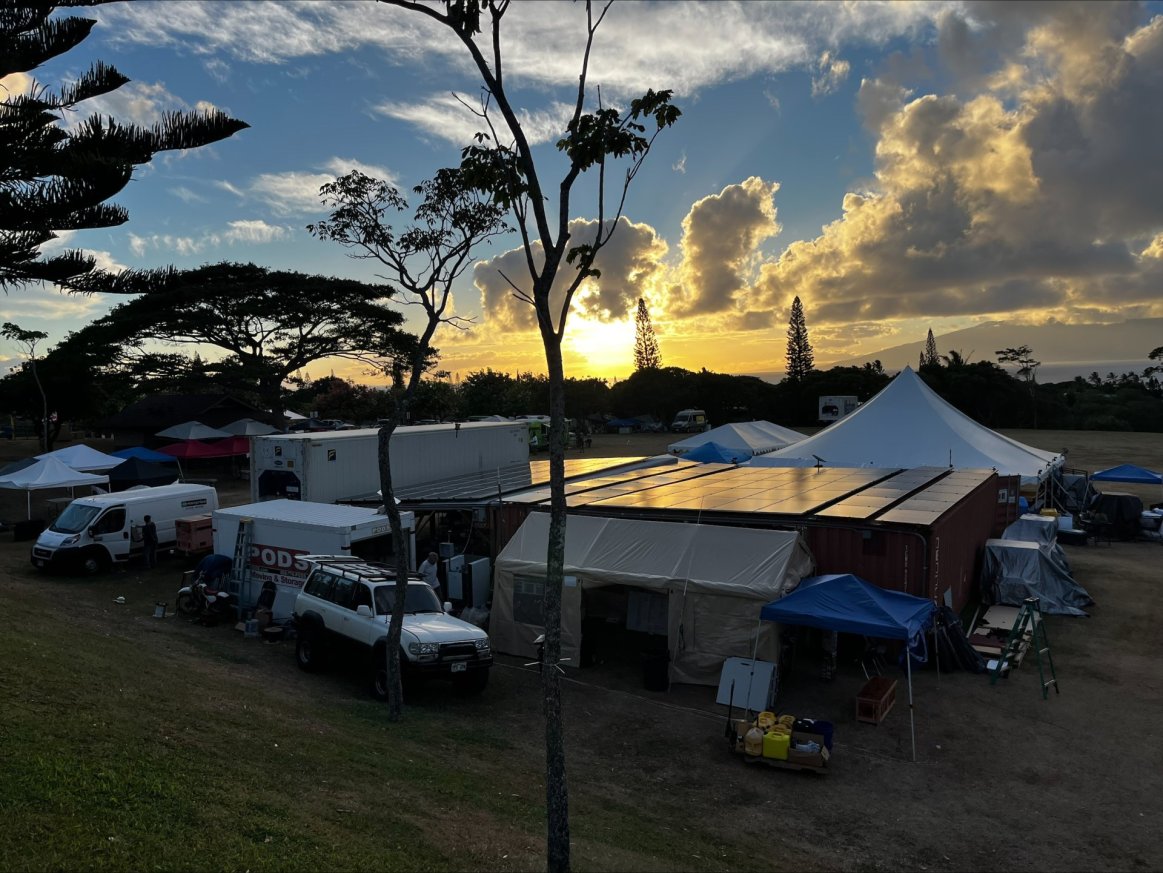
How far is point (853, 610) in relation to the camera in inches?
499

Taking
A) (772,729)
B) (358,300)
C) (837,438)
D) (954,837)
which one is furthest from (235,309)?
(954,837)

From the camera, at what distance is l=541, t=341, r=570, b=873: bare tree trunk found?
6.40m

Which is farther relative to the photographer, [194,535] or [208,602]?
[194,535]

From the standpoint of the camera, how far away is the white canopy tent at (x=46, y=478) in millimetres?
26969

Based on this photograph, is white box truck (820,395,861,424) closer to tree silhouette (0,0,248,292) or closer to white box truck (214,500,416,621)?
white box truck (214,500,416,621)

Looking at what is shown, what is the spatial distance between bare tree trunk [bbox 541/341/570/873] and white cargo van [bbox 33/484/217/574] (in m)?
19.9

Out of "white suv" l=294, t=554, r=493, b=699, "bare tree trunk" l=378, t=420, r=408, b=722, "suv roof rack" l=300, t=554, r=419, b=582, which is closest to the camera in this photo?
"bare tree trunk" l=378, t=420, r=408, b=722

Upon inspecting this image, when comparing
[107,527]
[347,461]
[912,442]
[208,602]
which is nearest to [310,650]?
[208,602]

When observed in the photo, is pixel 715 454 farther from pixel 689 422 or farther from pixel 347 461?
pixel 689 422

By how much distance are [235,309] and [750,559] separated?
124 ft

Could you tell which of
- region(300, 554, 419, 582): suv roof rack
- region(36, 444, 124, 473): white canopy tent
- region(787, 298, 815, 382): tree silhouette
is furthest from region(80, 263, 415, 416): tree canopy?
region(787, 298, 815, 382): tree silhouette

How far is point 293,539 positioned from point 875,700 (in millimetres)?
12518

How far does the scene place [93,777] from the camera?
23.3 ft

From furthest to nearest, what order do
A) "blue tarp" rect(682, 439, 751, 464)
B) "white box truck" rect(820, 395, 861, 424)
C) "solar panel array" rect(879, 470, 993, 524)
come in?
"white box truck" rect(820, 395, 861, 424)
"blue tarp" rect(682, 439, 751, 464)
"solar panel array" rect(879, 470, 993, 524)
